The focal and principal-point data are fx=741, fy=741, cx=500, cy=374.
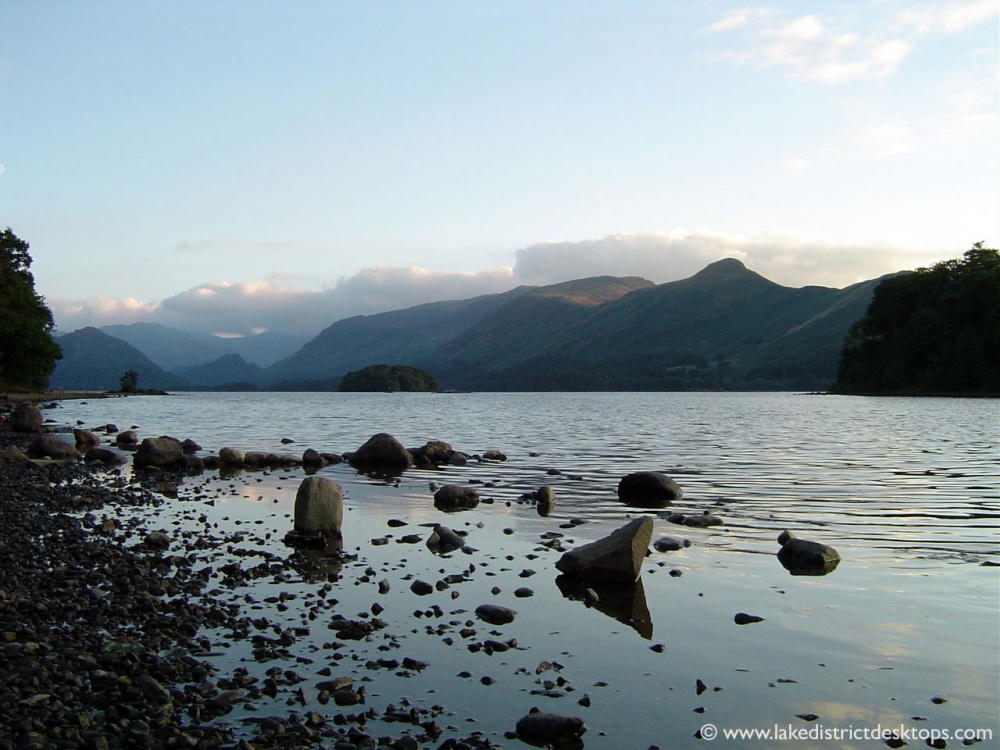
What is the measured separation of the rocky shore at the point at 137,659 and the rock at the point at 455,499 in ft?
27.4

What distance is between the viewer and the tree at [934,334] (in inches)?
4953

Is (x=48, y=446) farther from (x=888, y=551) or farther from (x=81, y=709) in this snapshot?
(x=888, y=551)

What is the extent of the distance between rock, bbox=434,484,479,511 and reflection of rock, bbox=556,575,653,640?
984 cm


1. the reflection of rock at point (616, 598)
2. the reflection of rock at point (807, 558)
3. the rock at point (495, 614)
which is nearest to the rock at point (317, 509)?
the reflection of rock at point (616, 598)

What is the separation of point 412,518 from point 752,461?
2211 cm

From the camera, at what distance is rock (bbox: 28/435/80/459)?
37.2m

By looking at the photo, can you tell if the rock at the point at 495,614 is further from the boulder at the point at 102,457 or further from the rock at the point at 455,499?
the boulder at the point at 102,457

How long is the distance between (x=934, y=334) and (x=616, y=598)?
476 feet

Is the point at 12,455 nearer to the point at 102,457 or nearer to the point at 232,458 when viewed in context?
the point at 102,457

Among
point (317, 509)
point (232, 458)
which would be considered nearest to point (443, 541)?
point (317, 509)

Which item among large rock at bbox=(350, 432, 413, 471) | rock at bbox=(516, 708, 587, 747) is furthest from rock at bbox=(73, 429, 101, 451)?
rock at bbox=(516, 708, 587, 747)

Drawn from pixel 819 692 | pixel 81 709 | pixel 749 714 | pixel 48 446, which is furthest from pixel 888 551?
pixel 48 446

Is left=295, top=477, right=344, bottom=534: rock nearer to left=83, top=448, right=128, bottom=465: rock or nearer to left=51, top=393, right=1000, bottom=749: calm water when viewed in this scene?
left=51, top=393, right=1000, bottom=749: calm water

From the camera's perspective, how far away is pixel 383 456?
3856cm
